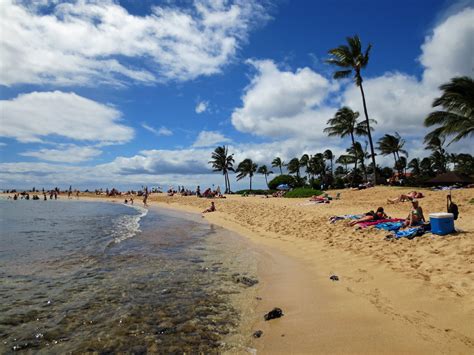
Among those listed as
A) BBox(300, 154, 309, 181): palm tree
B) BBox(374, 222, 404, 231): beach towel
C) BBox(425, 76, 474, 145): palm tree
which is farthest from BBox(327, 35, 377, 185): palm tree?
BBox(300, 154, 309, 181): palm tree

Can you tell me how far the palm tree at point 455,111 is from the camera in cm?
1883

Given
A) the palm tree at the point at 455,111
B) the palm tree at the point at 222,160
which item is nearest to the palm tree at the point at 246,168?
the palm tree at the point at 222,160

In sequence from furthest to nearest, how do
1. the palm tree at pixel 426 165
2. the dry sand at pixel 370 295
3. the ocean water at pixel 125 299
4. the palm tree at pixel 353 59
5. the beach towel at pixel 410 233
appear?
the palm tree at pixel 426 165
the palm tree at pixel 353 59
the beach towel at pixel 410 233
the ocean water at pixel 125 299
the dry sand at pixel 370 295

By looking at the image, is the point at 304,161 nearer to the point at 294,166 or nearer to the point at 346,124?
the point at 294,166

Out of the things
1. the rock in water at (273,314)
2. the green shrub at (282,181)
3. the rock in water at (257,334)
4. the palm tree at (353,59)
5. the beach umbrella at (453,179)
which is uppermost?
the palm tree at (353,59)

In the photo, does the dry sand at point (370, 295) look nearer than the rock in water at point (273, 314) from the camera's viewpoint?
Yes

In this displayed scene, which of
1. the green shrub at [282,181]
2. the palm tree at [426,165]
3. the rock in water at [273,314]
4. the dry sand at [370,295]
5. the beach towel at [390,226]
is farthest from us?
the palm tree at [426,165]

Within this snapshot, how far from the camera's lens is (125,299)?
593 centimetres

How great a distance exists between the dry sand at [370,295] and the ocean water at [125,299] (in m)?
0.62

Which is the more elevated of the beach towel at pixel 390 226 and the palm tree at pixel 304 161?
the palm tree at pixel 304 161

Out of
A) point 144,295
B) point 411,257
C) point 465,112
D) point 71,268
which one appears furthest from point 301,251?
point 465,112

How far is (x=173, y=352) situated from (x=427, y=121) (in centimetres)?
2315

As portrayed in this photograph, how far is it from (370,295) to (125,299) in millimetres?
4439

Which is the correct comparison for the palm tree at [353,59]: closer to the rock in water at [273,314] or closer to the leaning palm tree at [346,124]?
the leaning palm tree at [346,124]
